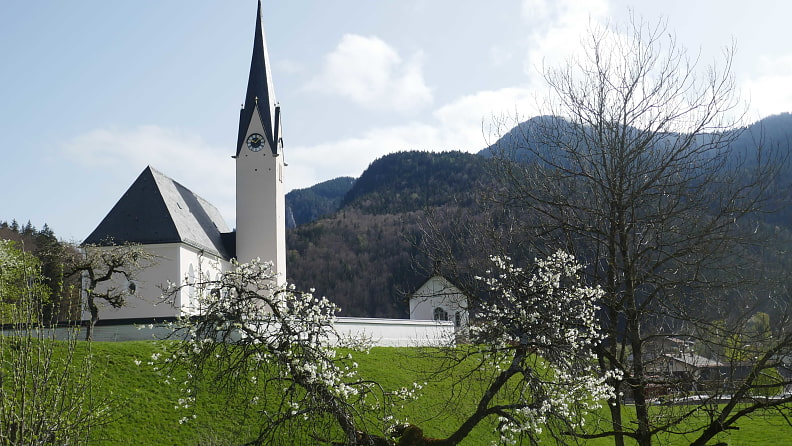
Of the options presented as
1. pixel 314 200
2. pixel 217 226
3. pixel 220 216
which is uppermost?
pixel 314 200

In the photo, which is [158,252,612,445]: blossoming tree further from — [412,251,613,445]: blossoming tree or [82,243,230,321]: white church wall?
[82,243,230,321]: white church wall

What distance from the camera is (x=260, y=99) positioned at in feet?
150

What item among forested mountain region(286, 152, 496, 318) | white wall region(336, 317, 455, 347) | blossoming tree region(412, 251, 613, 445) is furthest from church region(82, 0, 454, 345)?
forested mountain region(286, 152, 496, 318)

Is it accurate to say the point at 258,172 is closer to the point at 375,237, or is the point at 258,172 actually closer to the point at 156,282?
the point at 156,282

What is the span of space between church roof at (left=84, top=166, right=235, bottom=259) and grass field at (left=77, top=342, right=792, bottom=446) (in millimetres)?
15398

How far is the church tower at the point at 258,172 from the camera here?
4516 cm

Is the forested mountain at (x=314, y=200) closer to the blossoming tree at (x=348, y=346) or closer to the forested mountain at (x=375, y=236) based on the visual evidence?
the forested mountain at (x=375, y=236)

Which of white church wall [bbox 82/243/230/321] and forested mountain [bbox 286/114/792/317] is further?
forested mountain [bbox 286/114/792/317]

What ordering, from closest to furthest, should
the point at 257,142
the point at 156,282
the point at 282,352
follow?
the point at 282,352 → the point at 156,282 → the point at 257,142

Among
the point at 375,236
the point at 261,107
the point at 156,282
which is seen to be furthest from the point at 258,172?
the point at 375,236

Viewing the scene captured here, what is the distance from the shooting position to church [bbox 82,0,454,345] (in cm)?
3247

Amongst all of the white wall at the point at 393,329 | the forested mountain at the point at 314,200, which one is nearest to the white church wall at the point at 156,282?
the white wall at the point at 393,329

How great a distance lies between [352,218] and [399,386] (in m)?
91.3

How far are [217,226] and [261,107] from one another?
8.81 meters
